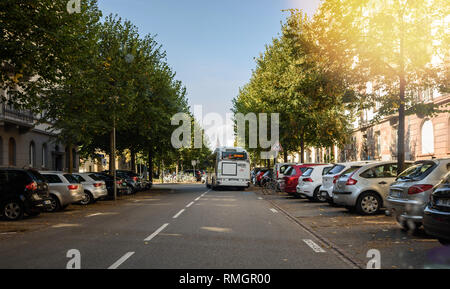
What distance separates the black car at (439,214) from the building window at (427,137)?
1947cm

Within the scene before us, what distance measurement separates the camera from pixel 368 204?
1351 centimetres

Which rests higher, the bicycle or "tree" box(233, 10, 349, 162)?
"tree" box(233, 10, 349, 162)

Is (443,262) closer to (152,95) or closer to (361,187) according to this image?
(361,187)

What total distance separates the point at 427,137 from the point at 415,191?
60.5ft

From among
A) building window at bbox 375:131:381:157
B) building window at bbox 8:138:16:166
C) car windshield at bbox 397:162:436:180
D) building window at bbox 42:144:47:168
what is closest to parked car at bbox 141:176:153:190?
building window at bbox 42:144:47:168

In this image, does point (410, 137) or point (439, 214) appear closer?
point (439, 214)

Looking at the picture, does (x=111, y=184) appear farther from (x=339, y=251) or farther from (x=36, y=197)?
(x=339, y=251)

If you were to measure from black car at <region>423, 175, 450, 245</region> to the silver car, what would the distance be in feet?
43.4

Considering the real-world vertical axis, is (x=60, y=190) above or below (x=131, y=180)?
above

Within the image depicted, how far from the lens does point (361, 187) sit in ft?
43.8

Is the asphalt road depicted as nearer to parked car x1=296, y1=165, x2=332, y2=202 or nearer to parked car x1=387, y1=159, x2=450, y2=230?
parked car x1=387, y1=159, x2=450, y2=230

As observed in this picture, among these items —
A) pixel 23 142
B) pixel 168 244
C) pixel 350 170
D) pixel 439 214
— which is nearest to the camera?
pixel 439 214

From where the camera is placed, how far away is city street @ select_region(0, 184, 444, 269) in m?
6.79

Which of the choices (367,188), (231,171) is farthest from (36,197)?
(231,171)
